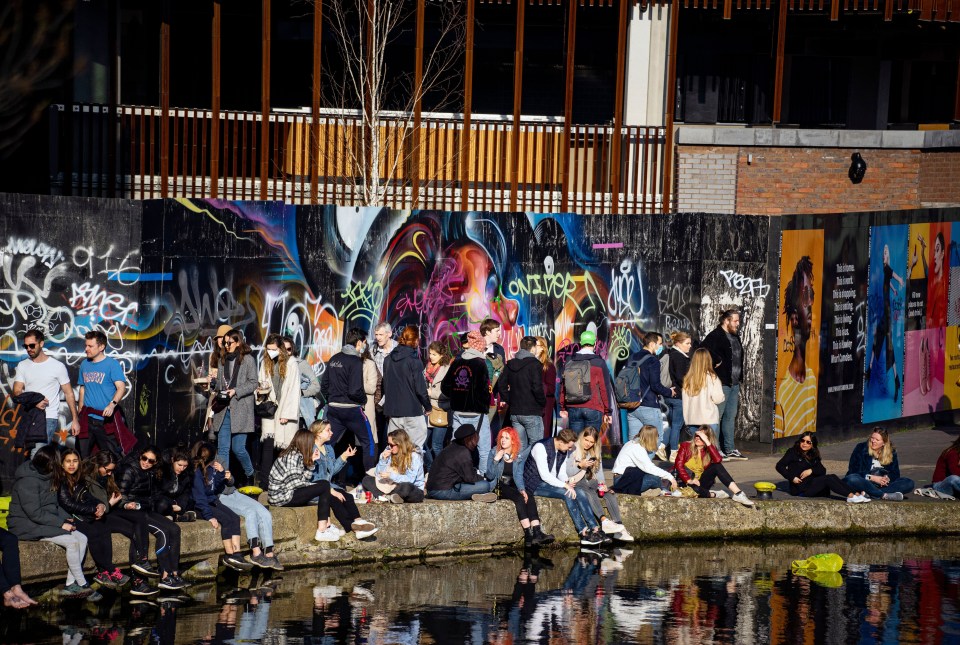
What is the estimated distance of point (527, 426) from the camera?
1561 centimetres

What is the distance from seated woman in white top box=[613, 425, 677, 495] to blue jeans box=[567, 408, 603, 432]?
893 mm

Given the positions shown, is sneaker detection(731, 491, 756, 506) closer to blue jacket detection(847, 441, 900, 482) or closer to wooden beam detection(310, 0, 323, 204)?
blue jacket detection(847, 441, 900, 482)

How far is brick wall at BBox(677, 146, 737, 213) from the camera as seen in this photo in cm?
2222

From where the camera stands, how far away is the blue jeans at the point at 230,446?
A: 14.7 metres

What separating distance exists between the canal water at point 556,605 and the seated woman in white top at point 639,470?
33.7 inches

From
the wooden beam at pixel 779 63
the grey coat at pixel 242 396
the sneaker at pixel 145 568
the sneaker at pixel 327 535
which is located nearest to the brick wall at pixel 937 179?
the wooden beam at pixel 779 63

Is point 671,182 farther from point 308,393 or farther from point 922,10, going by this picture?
point 308,393

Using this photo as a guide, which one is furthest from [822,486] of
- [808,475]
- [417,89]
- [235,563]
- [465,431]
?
[417,89]

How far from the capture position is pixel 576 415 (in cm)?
1620

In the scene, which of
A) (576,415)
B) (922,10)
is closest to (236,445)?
(576,415)

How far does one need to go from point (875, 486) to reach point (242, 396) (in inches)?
263

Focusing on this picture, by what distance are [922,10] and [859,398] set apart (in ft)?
27.7

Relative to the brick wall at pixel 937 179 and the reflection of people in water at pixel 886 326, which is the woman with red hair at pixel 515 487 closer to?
the reflection of people in water at pixel 886 326

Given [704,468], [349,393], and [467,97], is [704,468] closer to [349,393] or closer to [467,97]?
[349,393]
